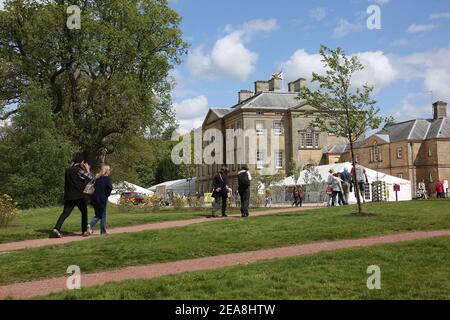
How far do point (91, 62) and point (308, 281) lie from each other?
102 ft

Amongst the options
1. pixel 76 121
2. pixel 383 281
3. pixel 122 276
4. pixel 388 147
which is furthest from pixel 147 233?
pixel 388 147

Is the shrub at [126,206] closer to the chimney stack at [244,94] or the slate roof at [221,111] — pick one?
the slate roof at [221,111]

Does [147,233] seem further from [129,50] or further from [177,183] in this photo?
[177,183]

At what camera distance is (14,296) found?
7637 mm

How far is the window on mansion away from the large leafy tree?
36.5 meters

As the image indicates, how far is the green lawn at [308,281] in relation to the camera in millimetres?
6891

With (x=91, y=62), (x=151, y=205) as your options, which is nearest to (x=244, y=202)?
(x=151, y=205)

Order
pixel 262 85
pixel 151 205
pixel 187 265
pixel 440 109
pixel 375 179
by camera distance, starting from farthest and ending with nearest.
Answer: pixel 262 85
pixel 440 109
pixel 375 179
pixel 151 205
pixel 187 265

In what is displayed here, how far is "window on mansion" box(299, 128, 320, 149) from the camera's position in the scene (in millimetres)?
72938

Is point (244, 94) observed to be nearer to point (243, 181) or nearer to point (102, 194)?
point (243, 181)

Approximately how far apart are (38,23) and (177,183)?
2064 inches

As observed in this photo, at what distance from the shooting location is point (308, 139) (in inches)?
2886

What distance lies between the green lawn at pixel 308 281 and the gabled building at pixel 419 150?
190 ft

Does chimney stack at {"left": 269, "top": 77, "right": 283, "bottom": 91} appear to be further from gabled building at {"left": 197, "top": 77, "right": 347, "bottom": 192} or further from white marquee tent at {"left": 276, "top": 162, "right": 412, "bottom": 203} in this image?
white marquee tent at {"left": 276, "top": 162, "right": 412, "bottom": 203}
